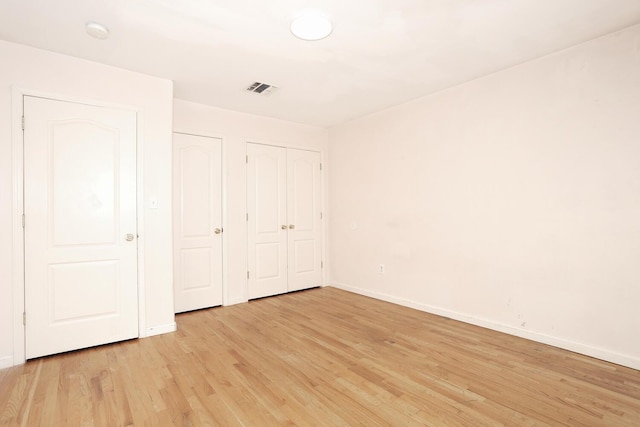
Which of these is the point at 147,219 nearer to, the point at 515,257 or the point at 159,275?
the point at 159,275

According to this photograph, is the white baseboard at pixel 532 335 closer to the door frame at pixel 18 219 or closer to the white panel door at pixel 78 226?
the white panel door at pixel 78 226

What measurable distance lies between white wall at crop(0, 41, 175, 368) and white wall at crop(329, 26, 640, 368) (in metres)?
2.74

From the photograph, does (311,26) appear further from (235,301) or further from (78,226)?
(235,301)

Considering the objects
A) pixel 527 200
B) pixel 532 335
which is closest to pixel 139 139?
pixel 527 200

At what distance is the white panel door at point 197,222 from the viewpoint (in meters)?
3.88

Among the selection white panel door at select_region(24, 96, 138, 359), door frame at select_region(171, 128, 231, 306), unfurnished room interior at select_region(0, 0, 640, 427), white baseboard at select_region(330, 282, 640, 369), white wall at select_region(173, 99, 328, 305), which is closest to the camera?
unfurnished room interior at select_region(0, 0, 640, 427)

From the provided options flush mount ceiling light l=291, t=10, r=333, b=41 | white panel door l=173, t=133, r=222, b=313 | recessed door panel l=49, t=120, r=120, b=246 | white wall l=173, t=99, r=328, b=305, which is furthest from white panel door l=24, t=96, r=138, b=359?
flush mount ceiling light l=291, t=10, r=333, b=41

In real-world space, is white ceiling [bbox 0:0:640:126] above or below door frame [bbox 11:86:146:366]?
above

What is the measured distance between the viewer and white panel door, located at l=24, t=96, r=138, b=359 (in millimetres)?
2684

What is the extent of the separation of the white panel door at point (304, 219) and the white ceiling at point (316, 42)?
62.9 inches

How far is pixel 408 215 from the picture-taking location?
4.10 m

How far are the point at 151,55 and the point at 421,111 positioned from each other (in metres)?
2.98

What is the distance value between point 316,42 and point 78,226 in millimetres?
2656

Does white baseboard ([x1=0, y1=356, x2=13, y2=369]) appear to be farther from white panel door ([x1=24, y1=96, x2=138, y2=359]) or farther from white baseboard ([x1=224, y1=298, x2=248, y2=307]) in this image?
white baseboard ([x1=224, y1=298, x2=248, y2=307])
